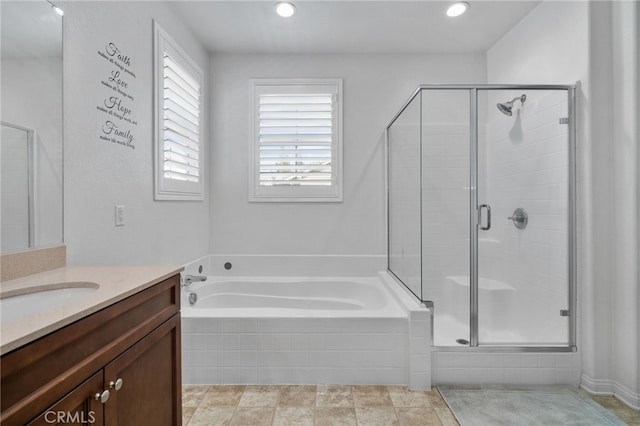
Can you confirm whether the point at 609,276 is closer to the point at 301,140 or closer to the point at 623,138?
the point at 623,138

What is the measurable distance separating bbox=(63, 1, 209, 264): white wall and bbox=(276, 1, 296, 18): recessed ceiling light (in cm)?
78

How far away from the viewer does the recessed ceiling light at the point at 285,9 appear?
7.53 ft

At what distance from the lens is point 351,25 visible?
257cm

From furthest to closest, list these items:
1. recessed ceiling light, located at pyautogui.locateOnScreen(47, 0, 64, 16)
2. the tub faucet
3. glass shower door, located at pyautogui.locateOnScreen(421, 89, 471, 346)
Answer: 1. glass shower door, located at pyautogui.locateOnScreen(421, 89, 471, 346)
2. the tub faucet
3. recessed ceiling light, located at pyautogui.locateOnScreen(47, 0, 64, 16)

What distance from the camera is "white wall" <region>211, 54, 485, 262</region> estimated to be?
302 centimetres

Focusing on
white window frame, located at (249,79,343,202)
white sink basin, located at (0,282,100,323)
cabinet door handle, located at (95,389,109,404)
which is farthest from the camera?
white window frame, located at (249,79,343,202)

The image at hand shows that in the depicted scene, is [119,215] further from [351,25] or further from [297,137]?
[351,25]

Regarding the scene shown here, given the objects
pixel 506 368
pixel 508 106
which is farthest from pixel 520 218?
pixel 506 368

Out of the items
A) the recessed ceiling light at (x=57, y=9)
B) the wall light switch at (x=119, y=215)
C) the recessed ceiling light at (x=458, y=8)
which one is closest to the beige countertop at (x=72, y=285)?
the wall light switch at (x=119, y=215)

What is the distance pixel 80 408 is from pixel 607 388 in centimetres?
255

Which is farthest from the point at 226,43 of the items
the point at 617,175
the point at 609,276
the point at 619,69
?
the point at 609,276

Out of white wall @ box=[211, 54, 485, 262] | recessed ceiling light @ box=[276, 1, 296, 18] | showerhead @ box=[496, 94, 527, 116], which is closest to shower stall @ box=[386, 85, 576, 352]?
showerhead @ box=[496, 94, 527, 116]

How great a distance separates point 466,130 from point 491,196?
502 millimetres

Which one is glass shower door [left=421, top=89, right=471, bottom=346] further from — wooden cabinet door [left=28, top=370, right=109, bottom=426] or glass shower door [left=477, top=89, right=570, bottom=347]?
wooden cabinet door [left=28, top=370, right=109, bottom=426]
